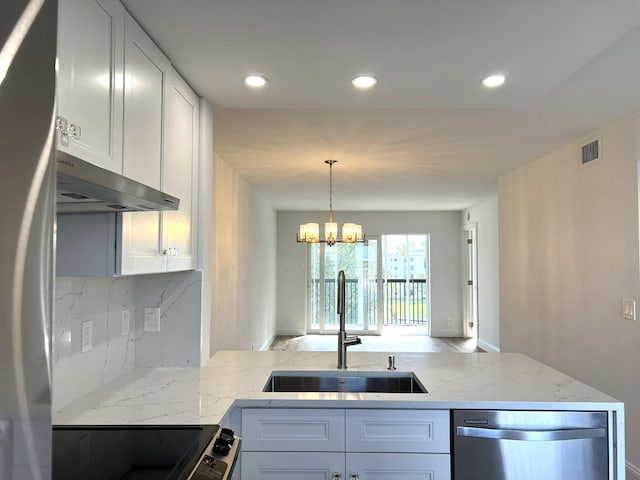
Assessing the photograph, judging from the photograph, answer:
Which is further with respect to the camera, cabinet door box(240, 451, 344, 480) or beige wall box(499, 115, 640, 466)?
beige wall box(499, 115, 640, 466)

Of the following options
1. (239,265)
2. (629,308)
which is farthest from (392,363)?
(239,265)

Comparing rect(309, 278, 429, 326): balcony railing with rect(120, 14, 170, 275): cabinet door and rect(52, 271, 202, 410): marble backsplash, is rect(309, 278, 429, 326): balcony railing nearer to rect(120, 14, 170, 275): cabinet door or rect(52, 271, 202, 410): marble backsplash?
rect(52, 271, 202, 410): marble backsplash

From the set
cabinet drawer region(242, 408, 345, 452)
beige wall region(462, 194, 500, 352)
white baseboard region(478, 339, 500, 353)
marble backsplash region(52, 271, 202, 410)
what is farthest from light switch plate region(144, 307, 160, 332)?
white baseboard region(478, 339, 500, 353)

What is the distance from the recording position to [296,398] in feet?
5.41

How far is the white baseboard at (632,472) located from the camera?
266 centimetres

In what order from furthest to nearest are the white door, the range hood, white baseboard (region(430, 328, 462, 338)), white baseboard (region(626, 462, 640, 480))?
1. white baseboard (region(430, 328, 462, 338))
2. the white door
3. white baseboard (region(626, 462, 640, 480))
4. the range hood

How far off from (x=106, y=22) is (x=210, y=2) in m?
0.33

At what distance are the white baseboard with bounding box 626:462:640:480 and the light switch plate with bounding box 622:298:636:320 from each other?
0.91 m

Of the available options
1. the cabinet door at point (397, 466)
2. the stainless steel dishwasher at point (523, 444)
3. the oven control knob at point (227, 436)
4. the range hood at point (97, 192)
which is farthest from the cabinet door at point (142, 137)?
the stainless steel dishwasher at point (523, 444)

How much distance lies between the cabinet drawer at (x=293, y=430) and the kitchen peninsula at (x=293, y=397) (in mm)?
15

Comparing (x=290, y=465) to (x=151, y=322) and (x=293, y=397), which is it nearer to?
(x=293, y=397)

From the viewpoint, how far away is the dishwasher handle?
62.7 inches

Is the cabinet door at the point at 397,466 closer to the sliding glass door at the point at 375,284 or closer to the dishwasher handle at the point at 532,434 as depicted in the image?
the dishwasher handle at the point at 532,434

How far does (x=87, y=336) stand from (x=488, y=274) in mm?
5950
